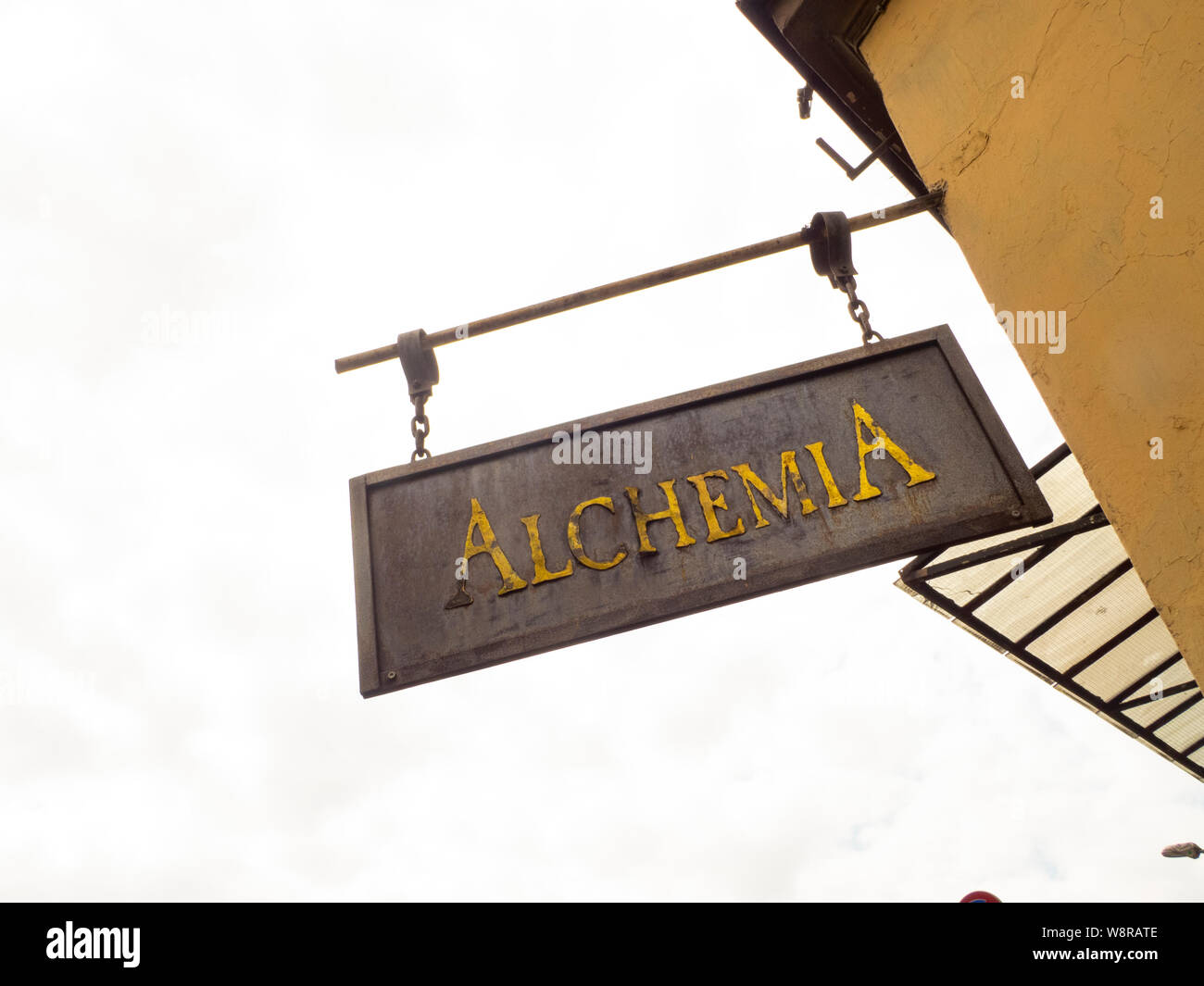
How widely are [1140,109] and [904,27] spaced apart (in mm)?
1075

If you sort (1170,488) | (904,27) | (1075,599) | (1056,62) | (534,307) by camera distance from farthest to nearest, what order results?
1. (1075,599)
2. (904,27)
3. (534,307)
4. (1056,62)
5. (1170,488)

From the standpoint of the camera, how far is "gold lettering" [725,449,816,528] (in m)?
1.96

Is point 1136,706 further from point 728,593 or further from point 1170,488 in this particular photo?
point 728,593

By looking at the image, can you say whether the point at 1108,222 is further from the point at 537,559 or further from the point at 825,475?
the point at 537,559

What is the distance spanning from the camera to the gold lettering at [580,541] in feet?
6.55

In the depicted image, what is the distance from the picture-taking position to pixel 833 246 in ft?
7.91

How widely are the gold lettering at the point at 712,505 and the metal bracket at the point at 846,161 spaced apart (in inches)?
81.8

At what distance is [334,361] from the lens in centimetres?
261

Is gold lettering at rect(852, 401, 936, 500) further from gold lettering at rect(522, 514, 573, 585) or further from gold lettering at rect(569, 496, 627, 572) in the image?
gold lettering at rect(522, 514, 573, 585)

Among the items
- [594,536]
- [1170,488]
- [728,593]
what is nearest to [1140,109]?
[1170,488]

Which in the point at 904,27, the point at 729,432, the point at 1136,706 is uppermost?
the point at 904,27

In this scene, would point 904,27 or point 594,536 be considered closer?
point 594,536

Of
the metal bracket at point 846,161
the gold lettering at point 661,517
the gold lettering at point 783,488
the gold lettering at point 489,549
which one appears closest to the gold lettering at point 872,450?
the gold lettering at point 783,488

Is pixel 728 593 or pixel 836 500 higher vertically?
pixel 836 500
